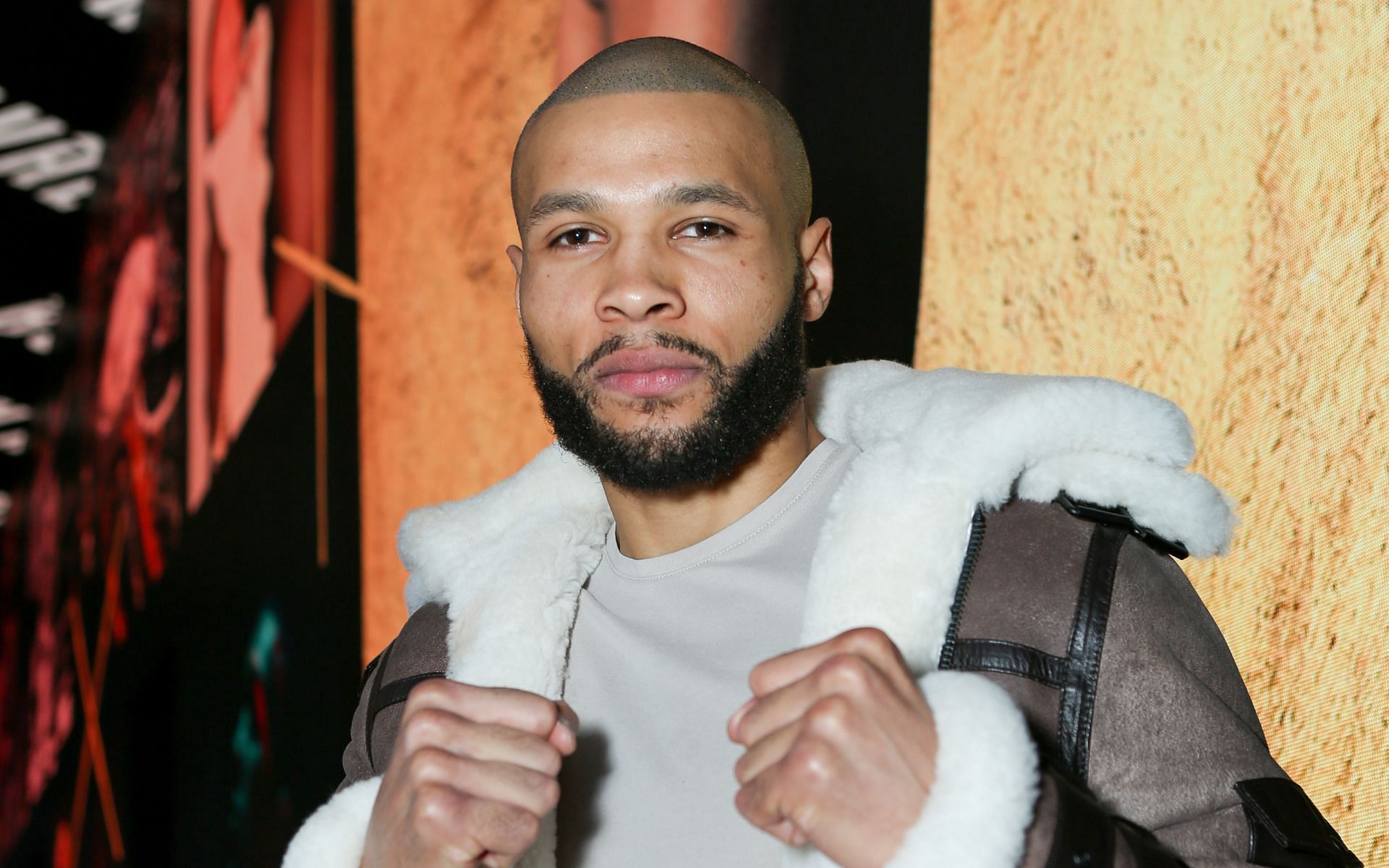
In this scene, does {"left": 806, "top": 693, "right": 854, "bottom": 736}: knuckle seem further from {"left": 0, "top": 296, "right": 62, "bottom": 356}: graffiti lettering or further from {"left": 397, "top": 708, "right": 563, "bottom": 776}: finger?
{"left": 0, "top": 296, "right": 62, "bottom": 356}: graffiti lettering

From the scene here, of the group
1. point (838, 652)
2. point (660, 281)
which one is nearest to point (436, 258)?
point (660, 281)

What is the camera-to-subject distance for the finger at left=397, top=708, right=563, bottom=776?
1.00 m

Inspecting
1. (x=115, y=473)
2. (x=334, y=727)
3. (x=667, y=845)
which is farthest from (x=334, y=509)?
(x=667, y=845)

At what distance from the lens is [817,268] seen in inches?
57.2

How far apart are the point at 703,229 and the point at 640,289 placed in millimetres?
109

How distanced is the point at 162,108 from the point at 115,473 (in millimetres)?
1193

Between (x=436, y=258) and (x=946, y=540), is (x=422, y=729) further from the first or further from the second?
(x=436, y=258)

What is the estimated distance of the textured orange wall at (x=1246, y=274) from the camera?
1.36 meters

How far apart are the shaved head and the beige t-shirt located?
31cm

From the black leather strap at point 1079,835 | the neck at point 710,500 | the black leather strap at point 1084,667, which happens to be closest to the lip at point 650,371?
the neck at point 710,500

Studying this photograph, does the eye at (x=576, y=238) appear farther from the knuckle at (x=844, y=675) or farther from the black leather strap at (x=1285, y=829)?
the black leather strap at (x=1285, y=829)

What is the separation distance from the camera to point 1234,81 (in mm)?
1502

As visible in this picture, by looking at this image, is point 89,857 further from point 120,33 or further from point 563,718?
point 563,718

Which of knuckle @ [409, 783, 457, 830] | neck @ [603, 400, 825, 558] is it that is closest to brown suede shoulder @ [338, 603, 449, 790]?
neck @ [603, 400, 825, 558]
